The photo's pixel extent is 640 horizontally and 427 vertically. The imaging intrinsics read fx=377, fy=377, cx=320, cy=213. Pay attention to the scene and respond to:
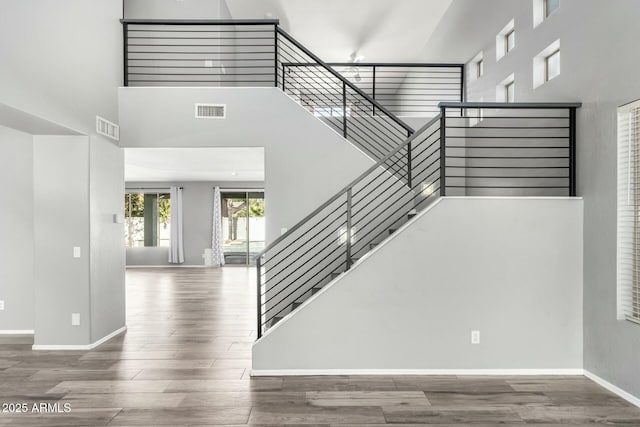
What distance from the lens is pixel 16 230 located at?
5051 mm

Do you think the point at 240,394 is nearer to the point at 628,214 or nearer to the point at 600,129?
→ the point at 628,214

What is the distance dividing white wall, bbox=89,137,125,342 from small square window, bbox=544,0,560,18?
5.66m

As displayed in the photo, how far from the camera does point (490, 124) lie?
542cm

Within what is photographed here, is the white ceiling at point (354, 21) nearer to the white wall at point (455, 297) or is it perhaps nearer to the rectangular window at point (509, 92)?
the rectangular window at point (509, 92)

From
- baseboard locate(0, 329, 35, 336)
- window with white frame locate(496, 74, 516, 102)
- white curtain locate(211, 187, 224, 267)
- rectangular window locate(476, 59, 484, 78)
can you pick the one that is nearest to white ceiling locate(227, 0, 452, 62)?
rectangular window locate(476, 59, 484, 78)

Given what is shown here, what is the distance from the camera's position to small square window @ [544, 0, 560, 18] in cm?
438

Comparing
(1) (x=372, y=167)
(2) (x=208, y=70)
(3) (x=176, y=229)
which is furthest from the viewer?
(3) (x=176, y=229)

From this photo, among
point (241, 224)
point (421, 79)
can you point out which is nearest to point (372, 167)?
point (421, 79)

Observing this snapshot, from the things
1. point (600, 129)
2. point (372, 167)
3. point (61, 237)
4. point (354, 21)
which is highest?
point (354, 21)

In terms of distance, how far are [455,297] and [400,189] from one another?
4.64ft

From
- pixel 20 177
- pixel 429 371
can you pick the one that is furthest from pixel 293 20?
pixel 429 371

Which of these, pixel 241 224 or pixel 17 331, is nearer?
pixel 17 331

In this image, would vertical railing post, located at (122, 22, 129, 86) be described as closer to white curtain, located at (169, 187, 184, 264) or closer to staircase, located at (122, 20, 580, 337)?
staircase, located at (122, 20, 580, 337)

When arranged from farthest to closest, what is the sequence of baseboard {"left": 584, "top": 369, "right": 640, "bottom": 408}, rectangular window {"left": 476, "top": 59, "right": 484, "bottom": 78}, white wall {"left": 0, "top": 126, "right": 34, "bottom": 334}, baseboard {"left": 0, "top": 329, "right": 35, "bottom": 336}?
1. rectangular window {"left": 476, "top": 59, "right": 484, "bottom": 78}
2. baseboard {"left": 0, "top": 329, "right": 35, "bottom": 336}
3. white wall {"left": 0, "top": 126, "right": 34, "bottom": 334}
4. baseboard {"left": 584, "top": 369, "right": 640, "bottom": 408}
